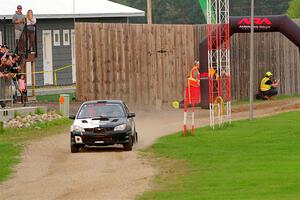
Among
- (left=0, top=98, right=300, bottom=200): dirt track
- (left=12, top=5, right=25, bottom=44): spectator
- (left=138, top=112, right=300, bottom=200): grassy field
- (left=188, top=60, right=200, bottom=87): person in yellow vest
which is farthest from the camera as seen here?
(left=188, top=60, right=200, bottom=87): person in yellow vest

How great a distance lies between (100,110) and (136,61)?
13.2 metres

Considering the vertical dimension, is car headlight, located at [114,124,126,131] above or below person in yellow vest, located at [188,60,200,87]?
below

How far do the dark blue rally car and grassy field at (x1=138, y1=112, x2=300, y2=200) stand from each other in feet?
2.54

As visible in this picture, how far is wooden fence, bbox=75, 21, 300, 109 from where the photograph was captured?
133 ft

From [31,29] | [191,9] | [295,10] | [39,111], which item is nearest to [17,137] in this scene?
[39,111]

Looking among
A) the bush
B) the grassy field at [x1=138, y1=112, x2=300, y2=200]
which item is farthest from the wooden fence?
the grassy field at [x1=138, y1=112, x2=300, y2=200]

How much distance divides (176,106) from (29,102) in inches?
226

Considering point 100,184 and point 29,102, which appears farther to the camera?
point 29,102

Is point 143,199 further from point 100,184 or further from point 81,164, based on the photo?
point 81,164

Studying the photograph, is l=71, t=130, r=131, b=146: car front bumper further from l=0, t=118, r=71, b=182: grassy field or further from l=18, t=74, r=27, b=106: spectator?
l=18, t=74, r=27, b=106: spectator

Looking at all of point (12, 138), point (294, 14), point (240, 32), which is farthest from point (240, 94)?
point (294, 14)

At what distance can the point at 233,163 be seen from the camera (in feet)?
73.4

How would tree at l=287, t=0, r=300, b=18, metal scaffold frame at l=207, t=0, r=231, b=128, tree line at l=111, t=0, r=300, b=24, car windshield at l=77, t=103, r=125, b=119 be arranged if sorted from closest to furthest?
car windshield at l=77, t=103, r=125, b=119 < metal scaffold frame at l=207, t=0, r=231, b=128 < tree at l=287, t=0, r=300, b=18 < tree line at l=111, t=0, r=300, b=24

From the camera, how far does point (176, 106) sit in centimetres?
4075
